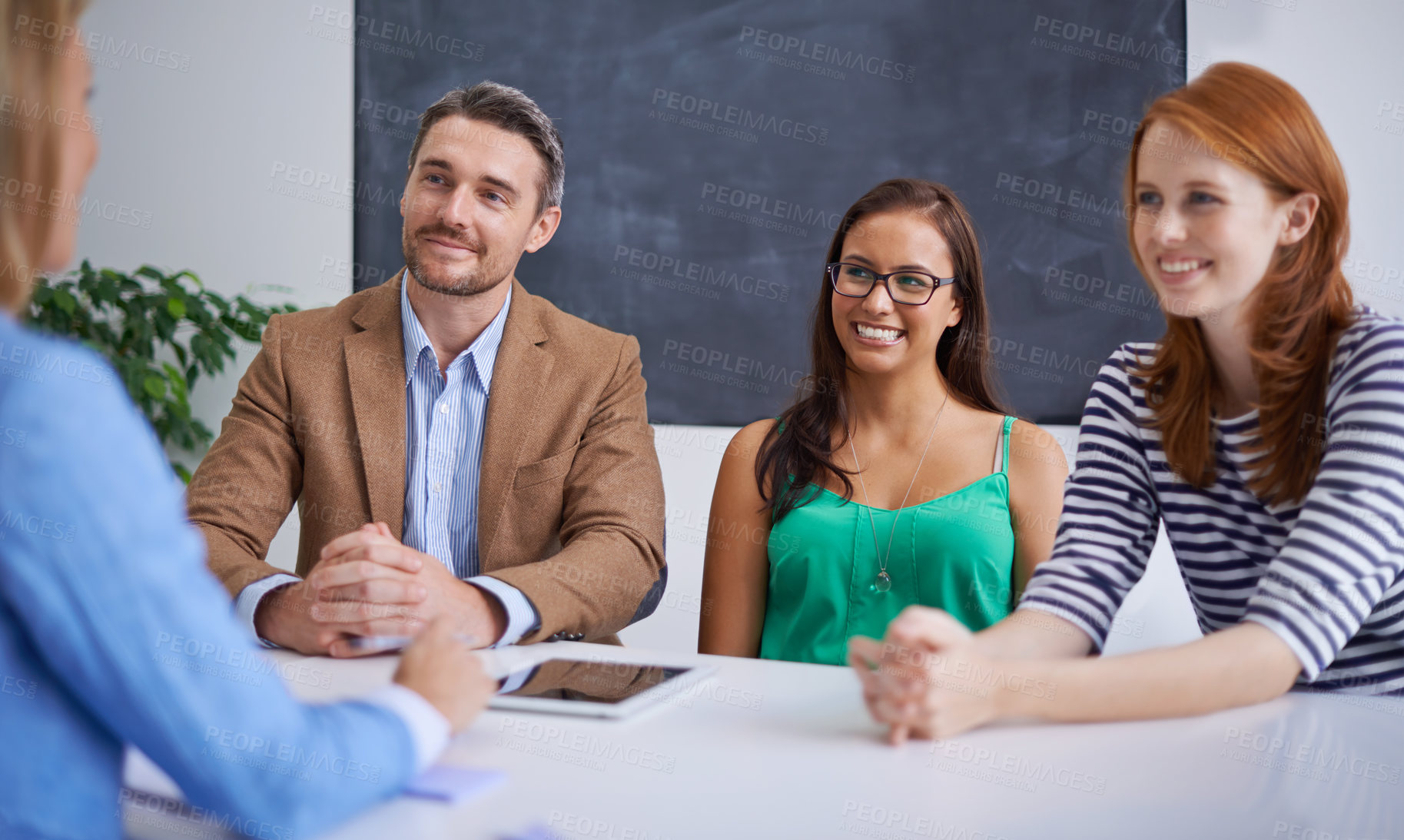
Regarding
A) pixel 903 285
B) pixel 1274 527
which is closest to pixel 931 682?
pixel 1274 527

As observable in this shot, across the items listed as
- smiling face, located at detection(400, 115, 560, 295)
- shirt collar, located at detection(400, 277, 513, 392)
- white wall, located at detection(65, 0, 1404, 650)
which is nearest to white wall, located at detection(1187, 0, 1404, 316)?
white wall, located at detection(65, 0, 1404, 650)

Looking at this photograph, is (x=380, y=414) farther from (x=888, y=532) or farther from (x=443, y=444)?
(x=888, y=532)

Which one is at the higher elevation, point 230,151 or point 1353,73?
point 1353,73

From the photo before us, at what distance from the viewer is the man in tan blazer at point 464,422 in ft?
5.27

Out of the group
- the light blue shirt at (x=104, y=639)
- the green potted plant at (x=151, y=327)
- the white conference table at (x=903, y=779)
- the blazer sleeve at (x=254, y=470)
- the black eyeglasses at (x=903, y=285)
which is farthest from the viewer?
the green potted plant at (x=151, y=327)

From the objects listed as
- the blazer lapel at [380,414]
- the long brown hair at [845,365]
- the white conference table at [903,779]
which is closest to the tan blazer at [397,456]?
the blazer lapel at [380,414]

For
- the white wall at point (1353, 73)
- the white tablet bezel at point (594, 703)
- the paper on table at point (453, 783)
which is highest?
the white wall at point (1353, 73)

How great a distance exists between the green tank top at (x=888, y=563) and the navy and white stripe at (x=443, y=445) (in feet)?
1.89

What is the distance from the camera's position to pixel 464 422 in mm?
1800

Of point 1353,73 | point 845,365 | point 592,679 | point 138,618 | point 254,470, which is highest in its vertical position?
point 1353,73

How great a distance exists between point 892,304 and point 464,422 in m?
0.83

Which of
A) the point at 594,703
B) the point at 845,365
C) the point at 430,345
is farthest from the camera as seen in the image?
the point at 845,365

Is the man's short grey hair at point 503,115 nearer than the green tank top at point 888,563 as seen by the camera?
No

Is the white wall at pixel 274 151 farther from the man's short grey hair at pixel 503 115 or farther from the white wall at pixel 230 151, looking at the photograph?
the man's short grey hair at pixel 503 115
